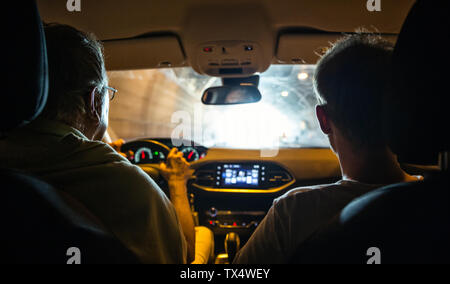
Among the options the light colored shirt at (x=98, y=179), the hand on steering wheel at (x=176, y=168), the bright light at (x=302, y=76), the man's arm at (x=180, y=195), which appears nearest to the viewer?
the light colored shirt at (x=98, y=179)

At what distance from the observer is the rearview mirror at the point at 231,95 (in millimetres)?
3040

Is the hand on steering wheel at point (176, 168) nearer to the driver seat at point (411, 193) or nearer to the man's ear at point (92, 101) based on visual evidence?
the man's ear at point (92, 101)

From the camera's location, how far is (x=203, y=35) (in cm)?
232

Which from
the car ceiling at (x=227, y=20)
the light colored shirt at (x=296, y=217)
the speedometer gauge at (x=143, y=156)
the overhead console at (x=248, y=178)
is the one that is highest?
the car ceiling at (x=227, y=20)

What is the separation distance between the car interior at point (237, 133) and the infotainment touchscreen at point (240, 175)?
12 millimetres

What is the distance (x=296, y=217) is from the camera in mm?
1020

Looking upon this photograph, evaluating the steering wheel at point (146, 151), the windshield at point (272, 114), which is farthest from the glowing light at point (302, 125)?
the steering wheel at point (146, 151)

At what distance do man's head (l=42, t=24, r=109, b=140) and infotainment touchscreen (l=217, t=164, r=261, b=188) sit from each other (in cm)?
205

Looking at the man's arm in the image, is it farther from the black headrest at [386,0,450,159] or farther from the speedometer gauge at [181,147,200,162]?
the black headrest at [386,0,450,159]

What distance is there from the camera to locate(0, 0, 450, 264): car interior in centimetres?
77

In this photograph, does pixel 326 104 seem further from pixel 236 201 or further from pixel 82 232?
pixel 236 201

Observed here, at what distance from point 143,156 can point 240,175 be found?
1244mm
